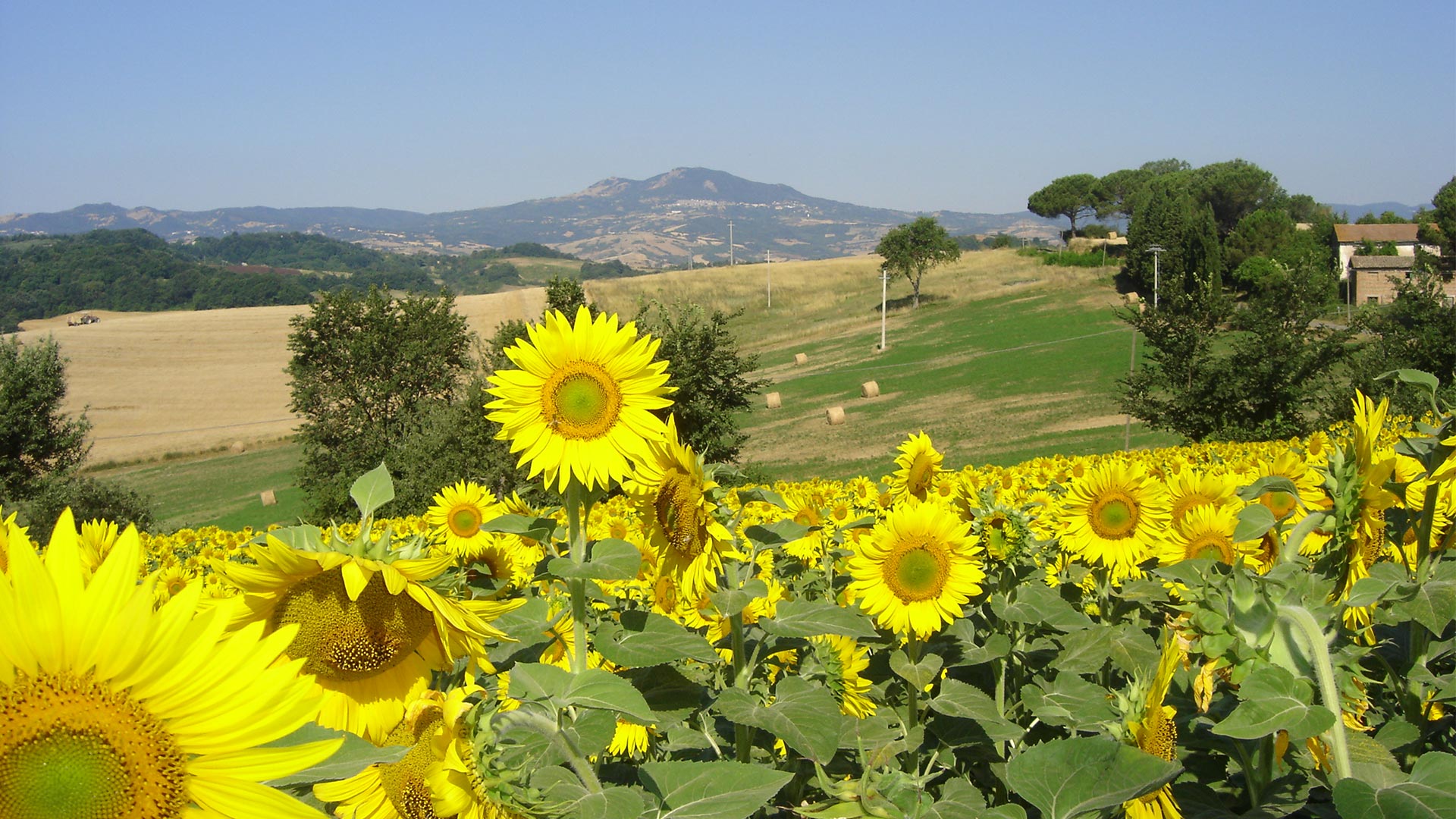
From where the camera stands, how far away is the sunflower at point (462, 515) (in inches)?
125

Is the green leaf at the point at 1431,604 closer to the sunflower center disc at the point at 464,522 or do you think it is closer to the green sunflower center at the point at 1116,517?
the green sunflower center at the point at 1116,517

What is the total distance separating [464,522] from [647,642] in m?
1.63

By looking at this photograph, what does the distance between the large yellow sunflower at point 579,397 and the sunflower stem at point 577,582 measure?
0.16 ft

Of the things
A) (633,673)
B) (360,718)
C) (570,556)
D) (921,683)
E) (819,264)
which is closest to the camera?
(360,718)

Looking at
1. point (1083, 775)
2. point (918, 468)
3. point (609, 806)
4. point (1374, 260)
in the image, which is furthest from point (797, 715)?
point (1374, 260)

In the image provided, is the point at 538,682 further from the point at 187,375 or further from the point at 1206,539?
the point at 187,375

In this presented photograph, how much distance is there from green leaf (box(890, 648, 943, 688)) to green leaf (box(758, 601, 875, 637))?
0.35 meters

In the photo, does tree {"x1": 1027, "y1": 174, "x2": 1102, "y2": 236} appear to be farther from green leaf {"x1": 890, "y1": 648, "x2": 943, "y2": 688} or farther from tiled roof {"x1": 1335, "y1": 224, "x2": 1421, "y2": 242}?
green leaf {"x1": 890, "y1": 648, "x2": 943, "y2": 688}

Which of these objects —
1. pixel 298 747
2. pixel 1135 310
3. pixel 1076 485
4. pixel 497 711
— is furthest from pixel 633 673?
pixel 1135 310

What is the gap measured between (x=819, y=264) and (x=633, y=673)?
9957 cm

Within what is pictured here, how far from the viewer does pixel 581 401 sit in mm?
2016

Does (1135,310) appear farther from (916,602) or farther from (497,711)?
(497,711)

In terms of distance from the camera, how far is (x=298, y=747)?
0.82 metres

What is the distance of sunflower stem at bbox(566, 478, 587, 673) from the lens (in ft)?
5.68
